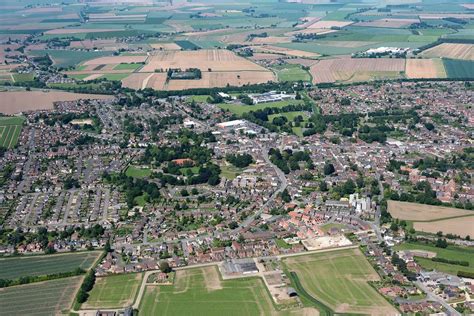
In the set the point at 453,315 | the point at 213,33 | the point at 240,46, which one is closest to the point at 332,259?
the point at 453,315

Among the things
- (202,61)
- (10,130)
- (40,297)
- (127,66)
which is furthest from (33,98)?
(40,297)

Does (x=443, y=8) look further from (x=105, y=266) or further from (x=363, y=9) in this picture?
(x=105, y=266)

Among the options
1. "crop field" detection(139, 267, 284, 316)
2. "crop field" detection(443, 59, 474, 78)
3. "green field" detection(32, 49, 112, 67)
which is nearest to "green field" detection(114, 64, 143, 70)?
"green field" detection(32, 49, 112, 67)

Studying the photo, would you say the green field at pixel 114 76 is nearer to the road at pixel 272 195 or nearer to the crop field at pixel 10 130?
the crop field at pixel 10 130

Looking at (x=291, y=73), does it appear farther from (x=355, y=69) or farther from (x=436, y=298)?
(x=436, y=298)

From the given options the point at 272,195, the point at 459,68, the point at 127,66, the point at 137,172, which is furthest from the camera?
the point at 127,66

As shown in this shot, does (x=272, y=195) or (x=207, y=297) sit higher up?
(x=272, y=195)

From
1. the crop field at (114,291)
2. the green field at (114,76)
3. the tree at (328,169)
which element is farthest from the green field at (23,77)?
the crop field at (114,291)
